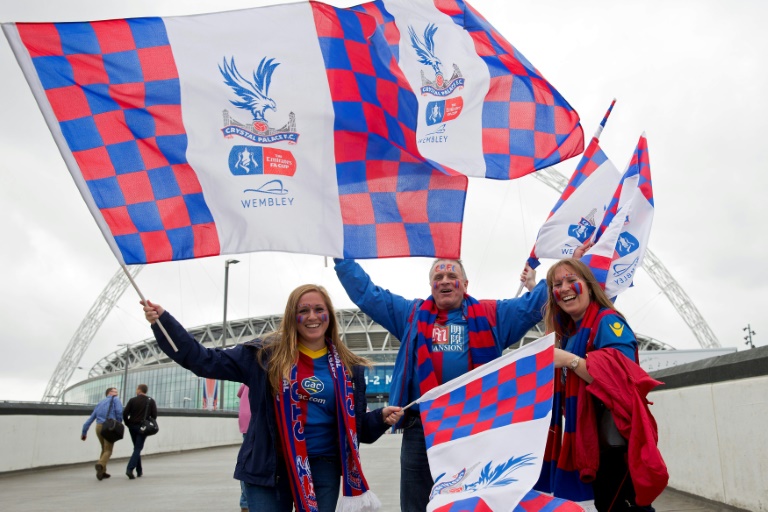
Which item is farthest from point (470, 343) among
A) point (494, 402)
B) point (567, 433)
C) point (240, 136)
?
point (240, 136)

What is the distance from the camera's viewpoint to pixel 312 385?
13.0 feet

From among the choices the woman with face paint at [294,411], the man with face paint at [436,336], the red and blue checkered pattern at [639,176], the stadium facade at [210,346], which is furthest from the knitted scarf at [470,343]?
the stadium facade at [210,346]

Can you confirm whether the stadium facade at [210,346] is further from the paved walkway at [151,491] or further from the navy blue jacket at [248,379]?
the navy blue jacket at [248,379]

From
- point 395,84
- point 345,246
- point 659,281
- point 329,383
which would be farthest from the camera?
point 659,281

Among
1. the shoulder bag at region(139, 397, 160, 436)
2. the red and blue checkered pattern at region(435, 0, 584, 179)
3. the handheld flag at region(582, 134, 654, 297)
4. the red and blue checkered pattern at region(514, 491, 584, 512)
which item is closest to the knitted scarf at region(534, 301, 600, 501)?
the red and blue checkered pattern at region(514, 491, 584, 512)

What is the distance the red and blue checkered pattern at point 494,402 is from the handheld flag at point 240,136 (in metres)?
1.23

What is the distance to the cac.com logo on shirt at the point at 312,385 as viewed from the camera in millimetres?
3943

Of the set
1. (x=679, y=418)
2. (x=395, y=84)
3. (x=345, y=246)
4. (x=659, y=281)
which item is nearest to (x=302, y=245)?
(x=345, y=246)

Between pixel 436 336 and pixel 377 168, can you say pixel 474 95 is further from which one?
pixel 436 336

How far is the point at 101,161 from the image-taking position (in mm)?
4676

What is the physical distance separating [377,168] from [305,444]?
87.4 inches

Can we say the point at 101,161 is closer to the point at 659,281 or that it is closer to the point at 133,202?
the point at 133,202

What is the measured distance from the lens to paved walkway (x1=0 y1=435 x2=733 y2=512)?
340 inches

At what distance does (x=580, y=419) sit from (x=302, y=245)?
210cm
